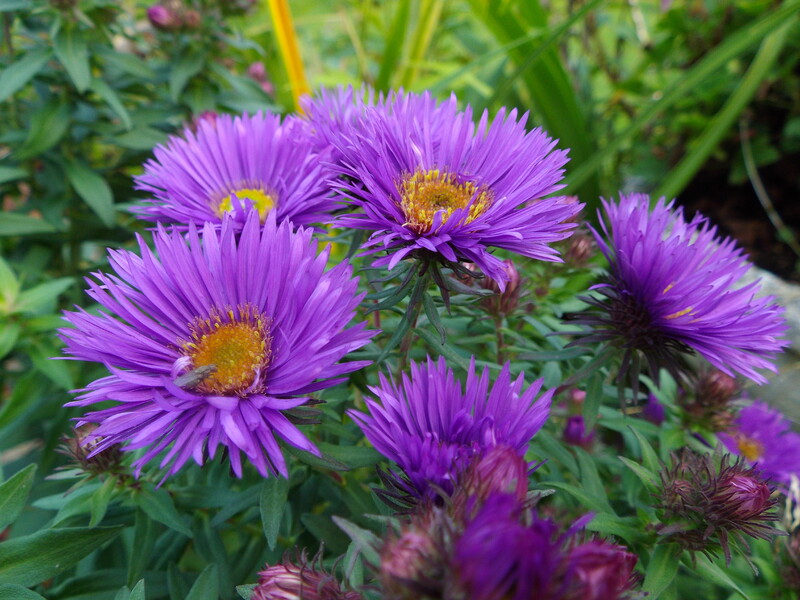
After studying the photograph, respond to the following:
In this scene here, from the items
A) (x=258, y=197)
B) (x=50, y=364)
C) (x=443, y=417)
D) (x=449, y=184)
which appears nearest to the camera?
(x=443, y=417)

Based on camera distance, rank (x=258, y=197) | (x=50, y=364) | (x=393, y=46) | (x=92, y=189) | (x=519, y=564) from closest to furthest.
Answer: (x=519, y=564) < (x=258, y=197) < (x=50, y=364) < (x=92, y=189) < (x=393, y=46)

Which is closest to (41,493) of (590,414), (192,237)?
(192,237)

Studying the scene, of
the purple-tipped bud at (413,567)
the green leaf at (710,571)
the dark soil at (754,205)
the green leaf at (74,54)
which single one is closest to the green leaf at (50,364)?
the green leaf at (74,54)

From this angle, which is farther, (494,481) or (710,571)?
(710,571)

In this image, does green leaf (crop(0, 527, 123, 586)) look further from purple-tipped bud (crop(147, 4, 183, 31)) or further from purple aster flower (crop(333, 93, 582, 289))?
purple-tipped bud (crop(147, 4, 183, 31))

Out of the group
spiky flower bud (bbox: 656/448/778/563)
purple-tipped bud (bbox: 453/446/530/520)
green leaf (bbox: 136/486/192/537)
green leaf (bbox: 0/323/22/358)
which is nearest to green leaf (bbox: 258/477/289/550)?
green leaf (bbox: 136/486/192/537)

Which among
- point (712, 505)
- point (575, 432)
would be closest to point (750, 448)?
point (575, 432)

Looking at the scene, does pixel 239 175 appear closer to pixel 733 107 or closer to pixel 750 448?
pixel 750 448
